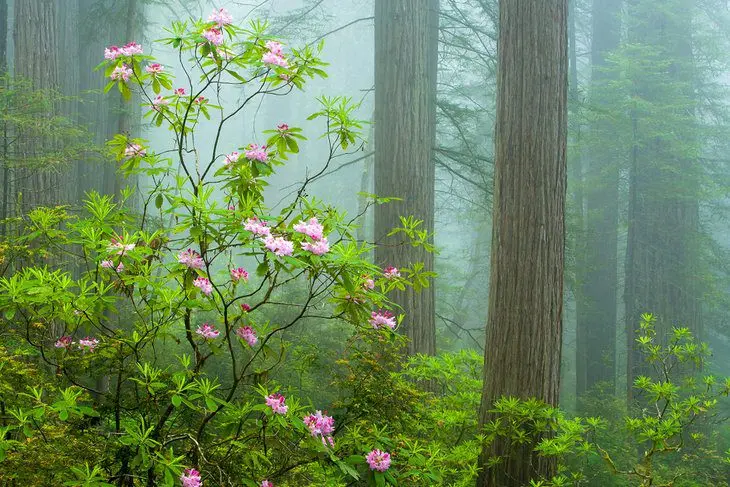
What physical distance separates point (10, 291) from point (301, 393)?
21.4 feet

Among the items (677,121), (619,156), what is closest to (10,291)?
(677,121)

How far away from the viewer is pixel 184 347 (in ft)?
33.2

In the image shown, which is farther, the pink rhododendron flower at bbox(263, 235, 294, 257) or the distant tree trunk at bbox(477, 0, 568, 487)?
the distant tree trunk at bbox(477, 0, 568, 487)

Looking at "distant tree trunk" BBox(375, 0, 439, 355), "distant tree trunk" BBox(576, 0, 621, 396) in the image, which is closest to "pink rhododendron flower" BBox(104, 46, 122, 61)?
"distant tree trunk" BBox(375, 0, 439, 355)

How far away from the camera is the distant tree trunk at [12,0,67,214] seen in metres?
7.76

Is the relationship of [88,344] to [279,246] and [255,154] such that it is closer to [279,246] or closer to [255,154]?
[255,154]

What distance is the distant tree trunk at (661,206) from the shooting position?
1288cm

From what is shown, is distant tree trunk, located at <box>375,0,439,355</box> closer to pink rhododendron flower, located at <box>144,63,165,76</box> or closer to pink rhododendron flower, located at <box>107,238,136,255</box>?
pink rhododendron flower, located at <box>144,63,165,76</box>

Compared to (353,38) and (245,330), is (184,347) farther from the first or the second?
(353,38)

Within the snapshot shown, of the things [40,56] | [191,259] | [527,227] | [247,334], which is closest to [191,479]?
[247,334]

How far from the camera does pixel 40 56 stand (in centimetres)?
→ 801

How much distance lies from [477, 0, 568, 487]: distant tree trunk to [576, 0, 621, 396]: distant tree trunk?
9.53m

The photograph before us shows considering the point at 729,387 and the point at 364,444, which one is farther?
the point at 729,387

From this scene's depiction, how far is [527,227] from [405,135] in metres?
2.97
